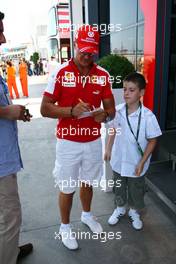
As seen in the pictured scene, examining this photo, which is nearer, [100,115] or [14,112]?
[14,112]

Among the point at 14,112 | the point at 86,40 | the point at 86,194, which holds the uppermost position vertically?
the point at 86,40

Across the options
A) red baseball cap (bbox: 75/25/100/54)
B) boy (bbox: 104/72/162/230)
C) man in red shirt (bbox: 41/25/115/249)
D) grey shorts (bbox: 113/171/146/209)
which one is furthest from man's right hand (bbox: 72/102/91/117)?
grey shorts (bbox: 113/171/146/209)

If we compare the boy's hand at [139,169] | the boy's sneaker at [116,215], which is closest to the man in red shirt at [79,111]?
the boy's hand at [139,169]

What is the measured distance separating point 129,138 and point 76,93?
70 cm

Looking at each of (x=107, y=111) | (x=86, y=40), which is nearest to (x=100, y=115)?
(x=107, y=111)

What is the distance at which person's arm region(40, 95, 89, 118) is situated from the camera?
6.46 feet

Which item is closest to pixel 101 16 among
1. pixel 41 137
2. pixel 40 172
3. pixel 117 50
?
pixel 117 50

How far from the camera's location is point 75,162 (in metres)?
2.24

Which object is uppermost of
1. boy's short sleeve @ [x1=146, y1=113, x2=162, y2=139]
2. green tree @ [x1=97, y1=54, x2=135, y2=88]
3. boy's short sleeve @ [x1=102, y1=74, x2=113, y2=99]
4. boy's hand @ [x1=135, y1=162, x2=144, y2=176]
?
green tree @ [x1=97, y1=54, x2=135, y2=88]

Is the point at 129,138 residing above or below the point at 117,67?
below

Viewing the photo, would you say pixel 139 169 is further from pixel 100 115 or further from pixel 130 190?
pixel 100 115

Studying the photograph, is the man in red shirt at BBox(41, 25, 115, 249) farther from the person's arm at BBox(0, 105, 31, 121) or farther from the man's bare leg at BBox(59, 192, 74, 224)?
the person's arm at BBox(0, 105, 31, 121)

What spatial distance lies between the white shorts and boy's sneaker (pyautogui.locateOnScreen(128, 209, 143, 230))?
66 cm

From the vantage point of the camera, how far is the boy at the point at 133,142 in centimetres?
237
